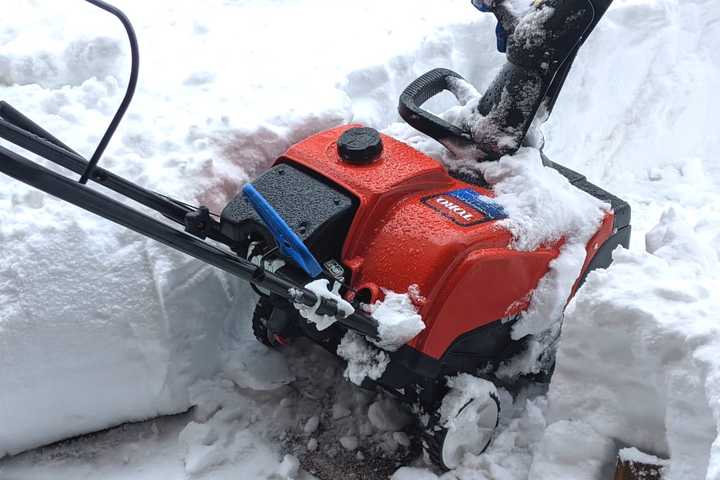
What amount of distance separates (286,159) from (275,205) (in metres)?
0.20

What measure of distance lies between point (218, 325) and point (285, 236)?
1.79 feet

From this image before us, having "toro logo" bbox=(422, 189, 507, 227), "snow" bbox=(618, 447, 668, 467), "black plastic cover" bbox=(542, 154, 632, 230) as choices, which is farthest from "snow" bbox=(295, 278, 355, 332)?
"black plastic cover" bbox=(542, 154, 632, 230)

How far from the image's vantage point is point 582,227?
1.76 meters

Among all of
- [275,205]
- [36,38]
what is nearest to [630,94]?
[275,205]

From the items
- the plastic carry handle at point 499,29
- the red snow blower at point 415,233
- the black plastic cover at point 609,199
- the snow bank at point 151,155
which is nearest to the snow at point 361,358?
the red snow blower at point 415,233

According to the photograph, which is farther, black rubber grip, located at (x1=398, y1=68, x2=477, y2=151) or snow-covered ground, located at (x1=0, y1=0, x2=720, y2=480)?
black rubber grip, located at (x1=398, y1=68, x2=477, y2=151)

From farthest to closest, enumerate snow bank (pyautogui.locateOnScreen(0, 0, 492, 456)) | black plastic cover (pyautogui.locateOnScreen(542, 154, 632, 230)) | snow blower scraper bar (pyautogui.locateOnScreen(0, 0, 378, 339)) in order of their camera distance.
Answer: black plastic cover (pyautogui.locateOnScreen(542, 154, 632, 230))
snow bank (pyautogui.locateOnScreen(0, 0, 492, 456))
snow blower scraper bar (pyautogui.locateOnScreen(0, 0, 378, 339))

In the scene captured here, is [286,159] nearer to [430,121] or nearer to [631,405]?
[430,121]

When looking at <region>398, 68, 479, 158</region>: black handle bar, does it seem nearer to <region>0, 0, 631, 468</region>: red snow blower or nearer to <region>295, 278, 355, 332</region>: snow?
<region>0, 0, 631, 468</region>: red snow blower

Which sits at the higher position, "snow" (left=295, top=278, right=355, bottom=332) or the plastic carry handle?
the plastic carry handle

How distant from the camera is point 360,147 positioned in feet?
5.59

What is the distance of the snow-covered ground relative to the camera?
152 centimetres

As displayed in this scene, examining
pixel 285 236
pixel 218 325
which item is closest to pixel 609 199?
pixel 285 236

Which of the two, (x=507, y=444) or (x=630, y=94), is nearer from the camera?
(x=507, y=444)
